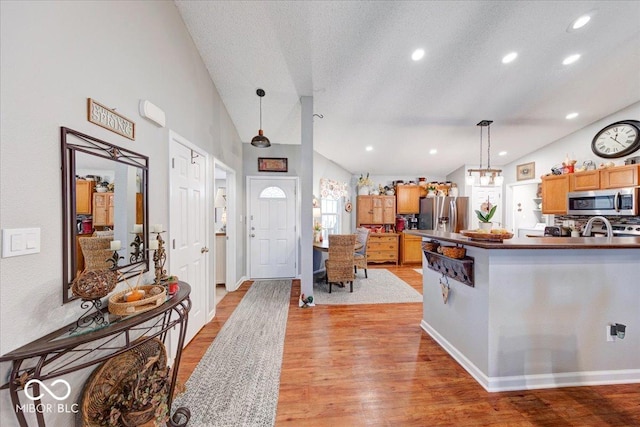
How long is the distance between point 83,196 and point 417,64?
10.5 feet

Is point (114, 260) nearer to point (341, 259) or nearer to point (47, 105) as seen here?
point (47, 105)

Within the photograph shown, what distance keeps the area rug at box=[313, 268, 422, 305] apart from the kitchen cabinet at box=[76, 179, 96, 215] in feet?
9.34

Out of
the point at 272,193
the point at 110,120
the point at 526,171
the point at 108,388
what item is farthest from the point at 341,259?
the point at 526,171

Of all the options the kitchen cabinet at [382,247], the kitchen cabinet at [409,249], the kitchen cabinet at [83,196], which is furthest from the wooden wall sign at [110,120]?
the kitchen cabinet at [409,249]

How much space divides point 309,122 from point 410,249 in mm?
4121

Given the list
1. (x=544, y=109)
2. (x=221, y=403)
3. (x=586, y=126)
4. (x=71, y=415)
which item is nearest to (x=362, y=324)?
(x=221, y=403)

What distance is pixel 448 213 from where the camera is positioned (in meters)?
5.62

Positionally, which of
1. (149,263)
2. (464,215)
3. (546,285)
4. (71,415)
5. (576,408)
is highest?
(464,215)

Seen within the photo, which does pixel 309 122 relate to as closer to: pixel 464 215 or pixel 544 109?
pixel 544 109

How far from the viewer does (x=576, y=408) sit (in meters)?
1.61

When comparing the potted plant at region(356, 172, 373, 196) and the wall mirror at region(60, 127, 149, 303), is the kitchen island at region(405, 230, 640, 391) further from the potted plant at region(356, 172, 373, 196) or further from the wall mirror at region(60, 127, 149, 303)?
the potted plant at region(356, 172, 373, 196)

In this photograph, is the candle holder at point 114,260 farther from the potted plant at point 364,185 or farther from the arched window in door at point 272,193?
the potted plant at point 364,185

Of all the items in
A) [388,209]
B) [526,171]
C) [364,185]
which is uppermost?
[526,171]

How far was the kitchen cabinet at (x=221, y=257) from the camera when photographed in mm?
4180
